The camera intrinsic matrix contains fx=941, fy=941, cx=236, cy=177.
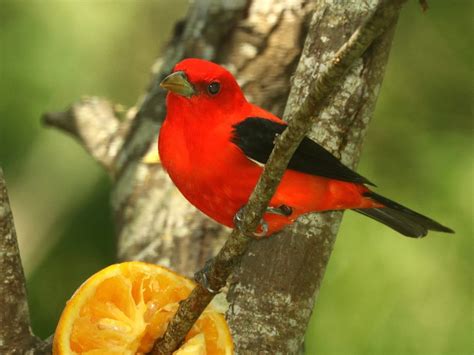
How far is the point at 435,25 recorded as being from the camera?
614 centimetres

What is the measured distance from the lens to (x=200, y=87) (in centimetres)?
414

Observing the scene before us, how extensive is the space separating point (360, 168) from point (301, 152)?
193cm

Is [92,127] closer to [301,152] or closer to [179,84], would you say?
[179,84]

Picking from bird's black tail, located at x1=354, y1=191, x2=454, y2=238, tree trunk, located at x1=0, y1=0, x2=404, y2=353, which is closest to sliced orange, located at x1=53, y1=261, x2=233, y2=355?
tree trunk, located at x1=0, y1=0, x2=404, y2=353

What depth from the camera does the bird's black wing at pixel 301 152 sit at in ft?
12.9

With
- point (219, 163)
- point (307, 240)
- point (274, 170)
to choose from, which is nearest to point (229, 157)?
point (219, 163)

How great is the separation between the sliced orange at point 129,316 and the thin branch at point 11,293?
0.19 meters

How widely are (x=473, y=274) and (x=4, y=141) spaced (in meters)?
3.19

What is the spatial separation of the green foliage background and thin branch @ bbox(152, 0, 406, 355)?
83.9 inches

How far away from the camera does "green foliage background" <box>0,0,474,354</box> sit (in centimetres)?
542

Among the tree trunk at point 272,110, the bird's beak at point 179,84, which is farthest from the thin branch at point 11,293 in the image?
the bird's beak at point 179,84

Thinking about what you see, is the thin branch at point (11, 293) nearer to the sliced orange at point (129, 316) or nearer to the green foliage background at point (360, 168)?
the sliced orange at point (129, 316)

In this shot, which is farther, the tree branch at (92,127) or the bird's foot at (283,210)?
the tree branch at (92,127)

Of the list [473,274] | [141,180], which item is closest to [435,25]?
[473,274]
